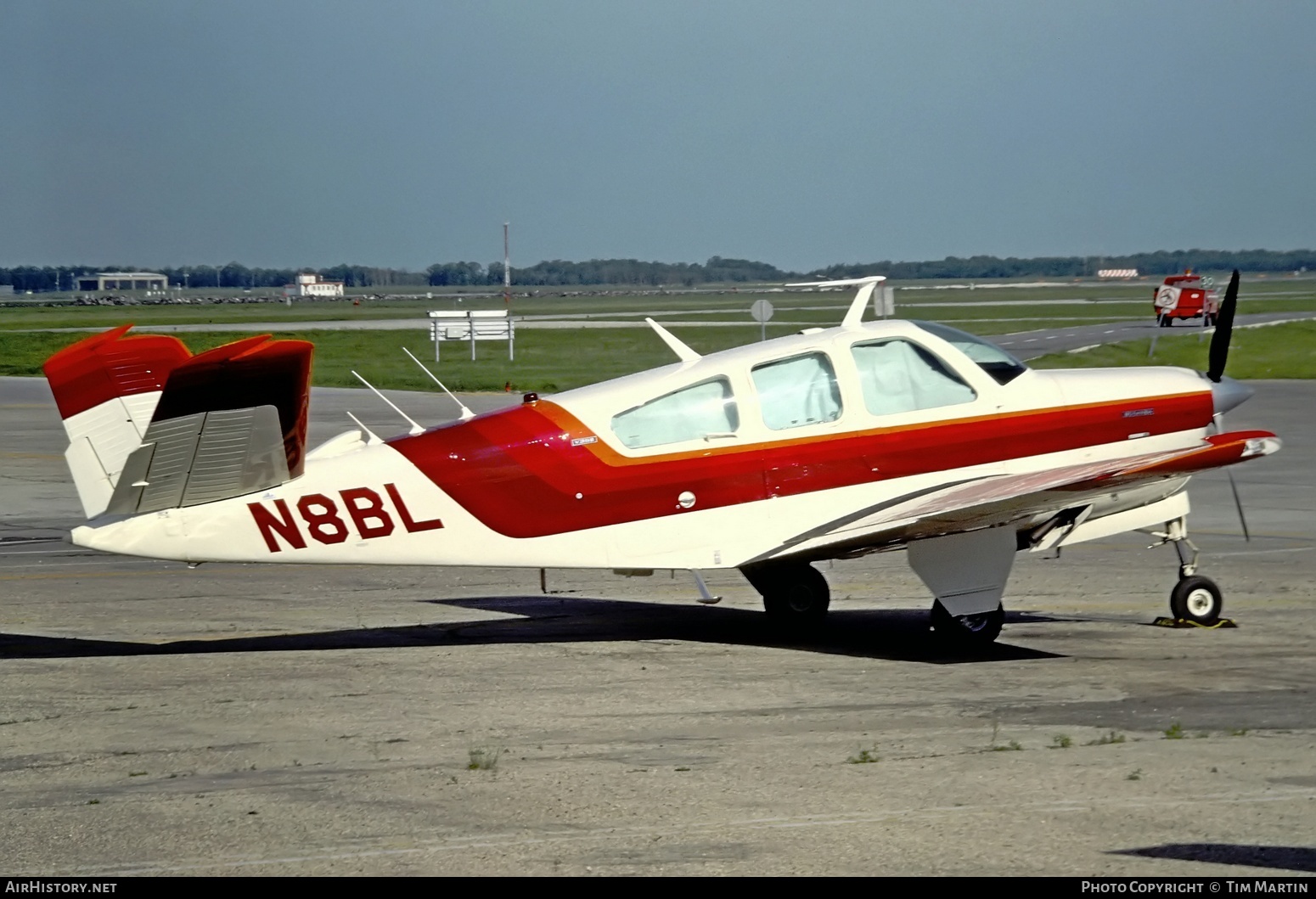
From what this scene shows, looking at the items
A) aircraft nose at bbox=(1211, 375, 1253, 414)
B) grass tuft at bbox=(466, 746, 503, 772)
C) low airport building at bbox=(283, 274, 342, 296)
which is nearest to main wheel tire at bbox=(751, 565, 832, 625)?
aircraft nose at bbox=(1211, 375, 1253, 414)

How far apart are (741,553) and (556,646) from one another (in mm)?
1569

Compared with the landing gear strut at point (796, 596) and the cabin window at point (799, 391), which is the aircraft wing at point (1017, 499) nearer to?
the cabin window at point (799, 391)

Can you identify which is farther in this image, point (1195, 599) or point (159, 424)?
point (1195, 599)

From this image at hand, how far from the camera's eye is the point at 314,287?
15375 centimetres

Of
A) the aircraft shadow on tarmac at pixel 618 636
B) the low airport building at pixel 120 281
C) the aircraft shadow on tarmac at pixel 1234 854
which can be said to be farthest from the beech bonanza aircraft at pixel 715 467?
the low airport building at pixel 120 281

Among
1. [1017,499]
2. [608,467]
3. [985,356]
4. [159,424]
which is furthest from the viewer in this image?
[985,356]

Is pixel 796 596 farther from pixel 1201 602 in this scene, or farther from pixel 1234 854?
pixel 1234 854

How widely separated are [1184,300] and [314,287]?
4281 inches

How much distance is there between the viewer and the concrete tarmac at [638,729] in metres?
6.12

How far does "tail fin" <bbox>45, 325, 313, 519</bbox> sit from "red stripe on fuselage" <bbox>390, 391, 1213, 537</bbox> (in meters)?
1.11

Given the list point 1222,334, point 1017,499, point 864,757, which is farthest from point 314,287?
point 864,757

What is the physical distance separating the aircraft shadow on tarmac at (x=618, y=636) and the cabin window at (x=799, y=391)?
1694mm

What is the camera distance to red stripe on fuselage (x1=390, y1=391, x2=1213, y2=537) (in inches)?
407

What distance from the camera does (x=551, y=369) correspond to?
152 feet
